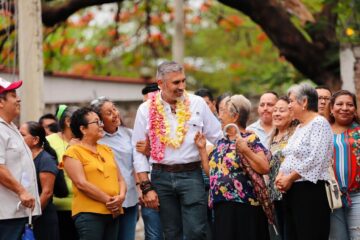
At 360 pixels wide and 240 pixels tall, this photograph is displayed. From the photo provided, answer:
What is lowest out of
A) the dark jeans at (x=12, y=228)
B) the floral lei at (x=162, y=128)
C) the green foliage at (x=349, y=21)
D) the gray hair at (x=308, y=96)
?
the dark jeans at (x=12, y=228)

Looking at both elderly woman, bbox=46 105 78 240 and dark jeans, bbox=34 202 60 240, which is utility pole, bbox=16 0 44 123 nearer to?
elderly woman, bbox=46 105 78 240

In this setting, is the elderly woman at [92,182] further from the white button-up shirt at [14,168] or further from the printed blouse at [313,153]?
the printed blouse at [313,153]

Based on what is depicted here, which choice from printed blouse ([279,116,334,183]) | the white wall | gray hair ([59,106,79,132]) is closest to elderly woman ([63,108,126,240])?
gray hair ([59,106,79,132])

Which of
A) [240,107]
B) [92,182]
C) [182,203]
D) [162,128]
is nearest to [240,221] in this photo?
[182,203]

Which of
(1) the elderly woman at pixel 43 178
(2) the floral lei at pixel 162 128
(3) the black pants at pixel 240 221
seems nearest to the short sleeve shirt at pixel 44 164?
(1) the elderly woman at pixel 43 178

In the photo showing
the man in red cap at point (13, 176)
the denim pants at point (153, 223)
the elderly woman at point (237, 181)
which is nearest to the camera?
the man in red cap at point (13, 176)

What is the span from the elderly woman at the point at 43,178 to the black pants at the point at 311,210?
2.52m

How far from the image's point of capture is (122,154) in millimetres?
9195

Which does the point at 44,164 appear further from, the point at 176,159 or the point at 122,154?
the point at 176,159

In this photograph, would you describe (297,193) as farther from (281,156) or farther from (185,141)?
(185,141)

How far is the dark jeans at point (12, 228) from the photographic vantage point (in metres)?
7.71

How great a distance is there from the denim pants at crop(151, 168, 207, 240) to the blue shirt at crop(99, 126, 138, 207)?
0.65 meters

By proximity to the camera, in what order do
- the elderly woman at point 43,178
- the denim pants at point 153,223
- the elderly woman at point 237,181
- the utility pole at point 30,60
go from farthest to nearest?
the utility pole at point 30,60
the denim pants at point 153,223
the elderly woman at point 43,178
the elderly woman at point 237,181

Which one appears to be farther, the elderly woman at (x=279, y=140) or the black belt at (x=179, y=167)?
the elderly woman at (x=279, y=140)
